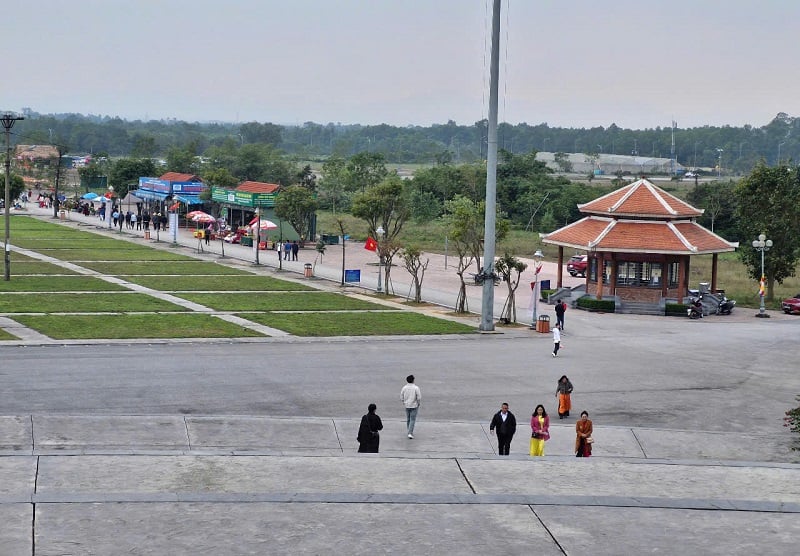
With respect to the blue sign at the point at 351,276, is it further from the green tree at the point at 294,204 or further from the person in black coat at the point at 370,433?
the person in black coat at the point at 370,433

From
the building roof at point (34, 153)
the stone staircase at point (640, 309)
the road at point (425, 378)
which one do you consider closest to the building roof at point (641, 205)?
the stone staircase at point (640, 309)

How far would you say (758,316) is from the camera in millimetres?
52594

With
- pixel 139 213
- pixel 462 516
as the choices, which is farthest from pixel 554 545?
pixel 139 213

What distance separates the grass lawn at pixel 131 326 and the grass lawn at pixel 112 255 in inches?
998

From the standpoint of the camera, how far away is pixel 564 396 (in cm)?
2778

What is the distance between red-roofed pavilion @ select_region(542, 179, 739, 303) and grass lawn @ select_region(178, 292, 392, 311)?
11.5 m

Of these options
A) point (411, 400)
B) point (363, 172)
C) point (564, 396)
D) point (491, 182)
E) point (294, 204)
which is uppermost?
point (363, 172)

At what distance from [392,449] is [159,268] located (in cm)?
4068

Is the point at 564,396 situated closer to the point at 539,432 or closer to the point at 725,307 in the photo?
the point at 539,432

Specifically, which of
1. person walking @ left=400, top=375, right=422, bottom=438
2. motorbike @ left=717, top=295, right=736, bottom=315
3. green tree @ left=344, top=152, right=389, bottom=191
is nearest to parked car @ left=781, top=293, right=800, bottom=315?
motorbike @ left=717, top=295, right=736, bottom=315

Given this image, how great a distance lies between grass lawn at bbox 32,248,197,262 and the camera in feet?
220

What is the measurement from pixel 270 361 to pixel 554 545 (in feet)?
62.4

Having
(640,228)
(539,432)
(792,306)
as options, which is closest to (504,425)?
(539,432)

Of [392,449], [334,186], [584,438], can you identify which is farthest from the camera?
[334,186]
